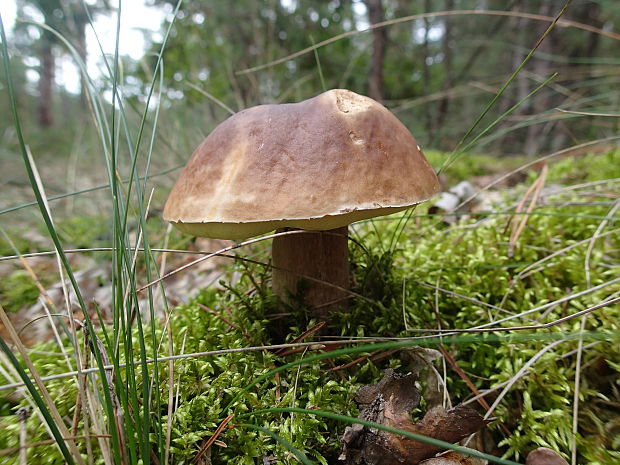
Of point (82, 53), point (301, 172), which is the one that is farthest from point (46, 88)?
point (301, 172)

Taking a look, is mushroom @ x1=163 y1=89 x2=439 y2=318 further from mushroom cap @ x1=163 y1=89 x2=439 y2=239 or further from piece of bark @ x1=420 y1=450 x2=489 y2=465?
piece of bark @ x1=420 y1=450 x2=489 y2=465

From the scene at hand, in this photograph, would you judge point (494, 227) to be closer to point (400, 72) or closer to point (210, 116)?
point (210, 116)

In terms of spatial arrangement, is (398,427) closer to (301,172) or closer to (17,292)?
(301,172)

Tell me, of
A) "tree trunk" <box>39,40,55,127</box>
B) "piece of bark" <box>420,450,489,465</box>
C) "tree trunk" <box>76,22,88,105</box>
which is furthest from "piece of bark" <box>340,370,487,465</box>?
"tree trunk" <box>39,40,55,127</box>

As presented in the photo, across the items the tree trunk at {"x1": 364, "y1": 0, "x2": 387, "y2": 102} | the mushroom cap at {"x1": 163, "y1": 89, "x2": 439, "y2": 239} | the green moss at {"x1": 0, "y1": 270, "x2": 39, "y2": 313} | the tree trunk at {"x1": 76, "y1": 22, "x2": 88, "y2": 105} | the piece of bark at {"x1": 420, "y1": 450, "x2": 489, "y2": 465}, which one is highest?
→ the tree trunk at {"x1": 364, "y1": 0, "x2": 387, "y2": 102}

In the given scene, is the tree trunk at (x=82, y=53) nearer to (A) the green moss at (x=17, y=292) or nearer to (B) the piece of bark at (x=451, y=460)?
(A) the green moss at (x=17, y=292)

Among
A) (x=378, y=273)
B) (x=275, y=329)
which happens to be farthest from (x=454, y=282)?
(x=275, y=329)
